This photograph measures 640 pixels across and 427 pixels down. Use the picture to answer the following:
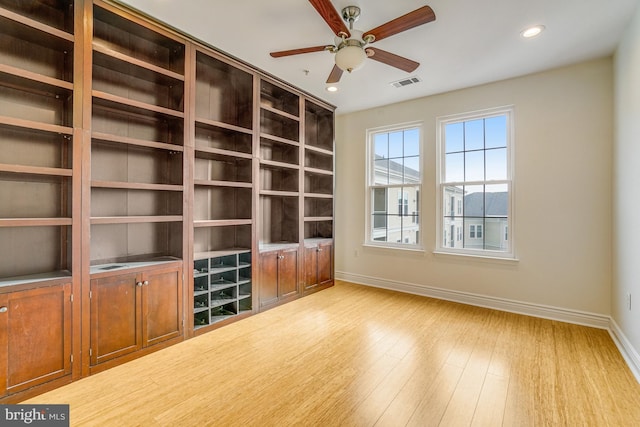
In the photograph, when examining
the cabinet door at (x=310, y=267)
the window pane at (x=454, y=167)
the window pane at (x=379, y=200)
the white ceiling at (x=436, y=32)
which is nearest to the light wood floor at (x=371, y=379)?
the cabinet door at (x=310, y=267)

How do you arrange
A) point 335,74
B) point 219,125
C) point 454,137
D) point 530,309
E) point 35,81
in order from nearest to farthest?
1. point 35,81
2. point 335,74
3. point 219,125
4. point 530,309
5. point 454,137

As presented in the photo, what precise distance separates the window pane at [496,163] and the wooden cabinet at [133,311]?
3895 mm

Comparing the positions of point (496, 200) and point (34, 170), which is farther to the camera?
point (496, 200)

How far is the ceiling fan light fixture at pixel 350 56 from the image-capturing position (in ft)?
7.79

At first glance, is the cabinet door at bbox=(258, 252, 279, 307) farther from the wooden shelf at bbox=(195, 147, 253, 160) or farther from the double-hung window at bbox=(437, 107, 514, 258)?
the double-hung window at bbox=(437, 107, 514, 258)

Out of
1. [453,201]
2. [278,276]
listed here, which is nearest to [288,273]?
[278,276]

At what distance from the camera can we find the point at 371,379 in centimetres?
232

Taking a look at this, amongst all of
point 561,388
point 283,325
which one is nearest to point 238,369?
point 283,325

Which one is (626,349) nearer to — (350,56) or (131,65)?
(350,56)

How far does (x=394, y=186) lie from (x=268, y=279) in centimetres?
243

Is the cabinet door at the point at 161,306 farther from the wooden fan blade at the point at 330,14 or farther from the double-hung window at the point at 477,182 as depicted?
the double-hung window at the point at 477,182

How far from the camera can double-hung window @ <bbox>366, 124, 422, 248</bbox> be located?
465cm

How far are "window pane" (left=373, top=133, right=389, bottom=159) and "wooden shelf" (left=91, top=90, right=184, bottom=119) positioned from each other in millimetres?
3131

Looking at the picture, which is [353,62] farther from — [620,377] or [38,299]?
[620,377]
